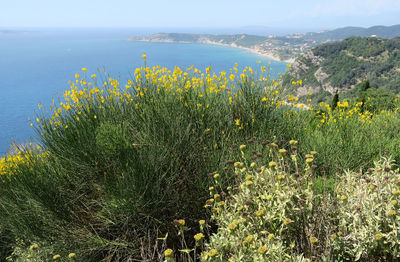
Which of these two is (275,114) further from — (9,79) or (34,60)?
(34,60)

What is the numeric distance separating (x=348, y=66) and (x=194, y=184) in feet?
435

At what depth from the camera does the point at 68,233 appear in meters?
3.13

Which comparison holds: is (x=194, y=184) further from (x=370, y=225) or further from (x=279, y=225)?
(x=370, y=225)

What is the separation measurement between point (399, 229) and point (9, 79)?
422 feet

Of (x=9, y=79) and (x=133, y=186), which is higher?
(x=133, y=186)

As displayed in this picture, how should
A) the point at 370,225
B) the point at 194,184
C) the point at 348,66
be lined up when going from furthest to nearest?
the point at 348,66 < the point at 194,184 < the point at 370,225

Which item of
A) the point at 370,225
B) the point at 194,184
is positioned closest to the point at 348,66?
the point at 194,184

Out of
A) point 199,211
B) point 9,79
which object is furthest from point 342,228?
point 9,79

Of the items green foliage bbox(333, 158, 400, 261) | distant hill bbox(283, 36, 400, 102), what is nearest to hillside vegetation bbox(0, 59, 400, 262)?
green foliage bbox(333, 158, 400, 261)

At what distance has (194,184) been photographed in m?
3.36

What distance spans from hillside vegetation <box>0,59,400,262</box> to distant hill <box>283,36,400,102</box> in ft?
340

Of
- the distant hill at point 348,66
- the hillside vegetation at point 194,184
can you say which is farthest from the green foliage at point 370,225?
the distant hill at point 348,66

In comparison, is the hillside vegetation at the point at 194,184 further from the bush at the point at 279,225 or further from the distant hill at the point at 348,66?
the distant hill at the point at 348,66

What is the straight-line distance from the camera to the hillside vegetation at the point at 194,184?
2199 mm
